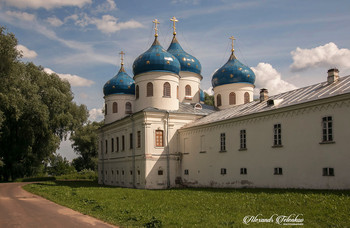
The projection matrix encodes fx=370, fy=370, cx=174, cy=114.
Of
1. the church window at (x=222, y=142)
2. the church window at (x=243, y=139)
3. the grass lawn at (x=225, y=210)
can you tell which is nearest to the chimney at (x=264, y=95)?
the church window at (x=243, y=139)

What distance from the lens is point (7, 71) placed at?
24672mm

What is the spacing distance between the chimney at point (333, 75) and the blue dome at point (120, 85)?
2272cm

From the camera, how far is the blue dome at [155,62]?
3080 cm

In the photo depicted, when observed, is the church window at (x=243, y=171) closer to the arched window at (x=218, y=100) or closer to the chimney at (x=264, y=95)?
the chimney at (x=264, y=95)

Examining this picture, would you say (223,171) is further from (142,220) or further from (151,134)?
(142,220)

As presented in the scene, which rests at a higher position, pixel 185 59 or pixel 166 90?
pixel 185 59

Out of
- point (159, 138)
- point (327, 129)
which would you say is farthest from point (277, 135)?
point (159, 138)

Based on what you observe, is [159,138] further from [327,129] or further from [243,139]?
[327,129]

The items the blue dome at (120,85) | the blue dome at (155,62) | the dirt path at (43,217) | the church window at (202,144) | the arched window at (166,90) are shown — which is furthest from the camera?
the blue dome at (120,85)

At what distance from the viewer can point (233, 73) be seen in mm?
35969

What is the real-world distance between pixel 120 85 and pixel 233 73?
38.8 ft

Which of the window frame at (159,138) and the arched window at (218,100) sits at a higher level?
the arched window at (218,100)

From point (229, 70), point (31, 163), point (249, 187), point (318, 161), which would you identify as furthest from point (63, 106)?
point (318, 161)

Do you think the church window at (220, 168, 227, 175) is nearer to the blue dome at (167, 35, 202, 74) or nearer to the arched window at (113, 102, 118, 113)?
the blue dome at (167, 35, 202, 74)
